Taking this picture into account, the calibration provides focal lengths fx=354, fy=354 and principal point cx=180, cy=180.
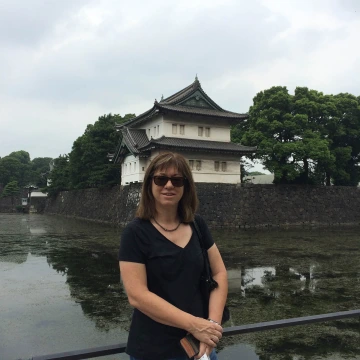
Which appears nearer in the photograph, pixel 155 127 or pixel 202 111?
pixel 202 111

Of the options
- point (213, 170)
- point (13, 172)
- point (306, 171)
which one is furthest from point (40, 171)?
point (306, 171)

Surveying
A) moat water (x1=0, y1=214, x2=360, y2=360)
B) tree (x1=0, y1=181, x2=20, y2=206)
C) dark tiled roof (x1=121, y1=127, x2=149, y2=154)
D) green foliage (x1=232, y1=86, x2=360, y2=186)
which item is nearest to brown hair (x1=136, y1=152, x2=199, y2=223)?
moat water (x1=0, y1=214, x2=360, y2=360)

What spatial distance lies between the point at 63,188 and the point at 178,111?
2442cm

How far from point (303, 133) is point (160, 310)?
86.1 feet

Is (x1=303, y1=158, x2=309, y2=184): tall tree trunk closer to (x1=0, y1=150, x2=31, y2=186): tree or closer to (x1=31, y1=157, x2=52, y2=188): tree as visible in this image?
(x1=31, y1=157, x2=52, y2=188): tree

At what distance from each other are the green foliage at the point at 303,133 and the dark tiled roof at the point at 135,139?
7.72 meters

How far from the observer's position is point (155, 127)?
2573 cm

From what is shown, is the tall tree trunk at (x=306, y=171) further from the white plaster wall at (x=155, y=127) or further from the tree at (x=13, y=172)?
the tree at (x=13, y=172)

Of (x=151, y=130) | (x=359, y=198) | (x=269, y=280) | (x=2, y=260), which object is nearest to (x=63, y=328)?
(x=269, y=280)

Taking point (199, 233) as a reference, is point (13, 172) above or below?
above

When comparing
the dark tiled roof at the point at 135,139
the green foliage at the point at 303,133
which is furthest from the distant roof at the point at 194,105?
the green foliage at the point at 303,133

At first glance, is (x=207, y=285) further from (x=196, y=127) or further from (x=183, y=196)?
(x=196, y=127)

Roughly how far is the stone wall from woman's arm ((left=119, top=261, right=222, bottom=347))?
21.1 metres

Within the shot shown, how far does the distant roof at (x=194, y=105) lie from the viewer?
24.3 metres
